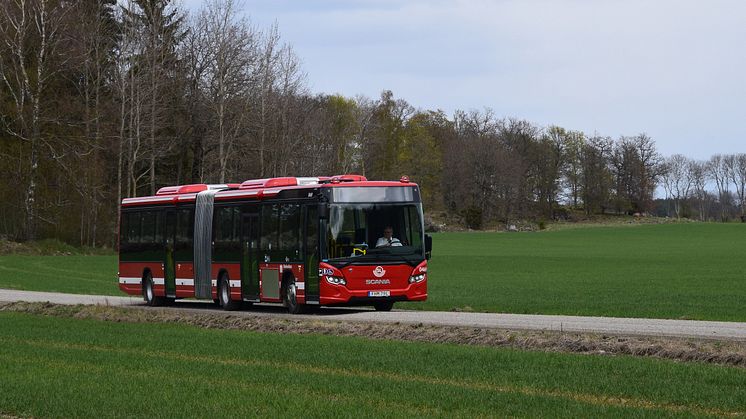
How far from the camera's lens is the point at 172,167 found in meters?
88.4

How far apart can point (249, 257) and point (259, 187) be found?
1850 mm

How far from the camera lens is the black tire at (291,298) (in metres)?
29.7

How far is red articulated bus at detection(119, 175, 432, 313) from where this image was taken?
2859 centimetres

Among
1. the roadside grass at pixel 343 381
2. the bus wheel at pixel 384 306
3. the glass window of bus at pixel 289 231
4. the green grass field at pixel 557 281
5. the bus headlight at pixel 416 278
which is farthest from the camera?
the green grass field at pixel 557 281

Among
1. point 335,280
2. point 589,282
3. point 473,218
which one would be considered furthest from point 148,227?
point 473,218

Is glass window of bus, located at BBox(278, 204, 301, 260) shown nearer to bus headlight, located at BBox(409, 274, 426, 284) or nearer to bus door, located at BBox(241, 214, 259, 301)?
bus door, located at BBox(241, 214, 259, 301)

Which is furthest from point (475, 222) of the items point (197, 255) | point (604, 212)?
point (197, 255)

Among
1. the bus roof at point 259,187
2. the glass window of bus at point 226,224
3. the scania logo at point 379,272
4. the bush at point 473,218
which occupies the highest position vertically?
the bush at point 473,218

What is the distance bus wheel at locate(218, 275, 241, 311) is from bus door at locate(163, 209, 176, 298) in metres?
2.57

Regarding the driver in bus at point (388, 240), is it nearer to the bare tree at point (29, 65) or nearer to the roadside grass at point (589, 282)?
the roadside grass at point (589, 282)

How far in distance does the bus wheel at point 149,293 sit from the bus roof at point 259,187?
2268 millimetres

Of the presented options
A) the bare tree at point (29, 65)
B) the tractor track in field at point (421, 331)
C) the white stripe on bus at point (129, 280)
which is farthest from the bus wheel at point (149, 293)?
the bare tree at point (29, 65)

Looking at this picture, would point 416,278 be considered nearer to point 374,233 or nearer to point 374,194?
point 374,233

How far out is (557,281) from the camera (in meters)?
50.6
